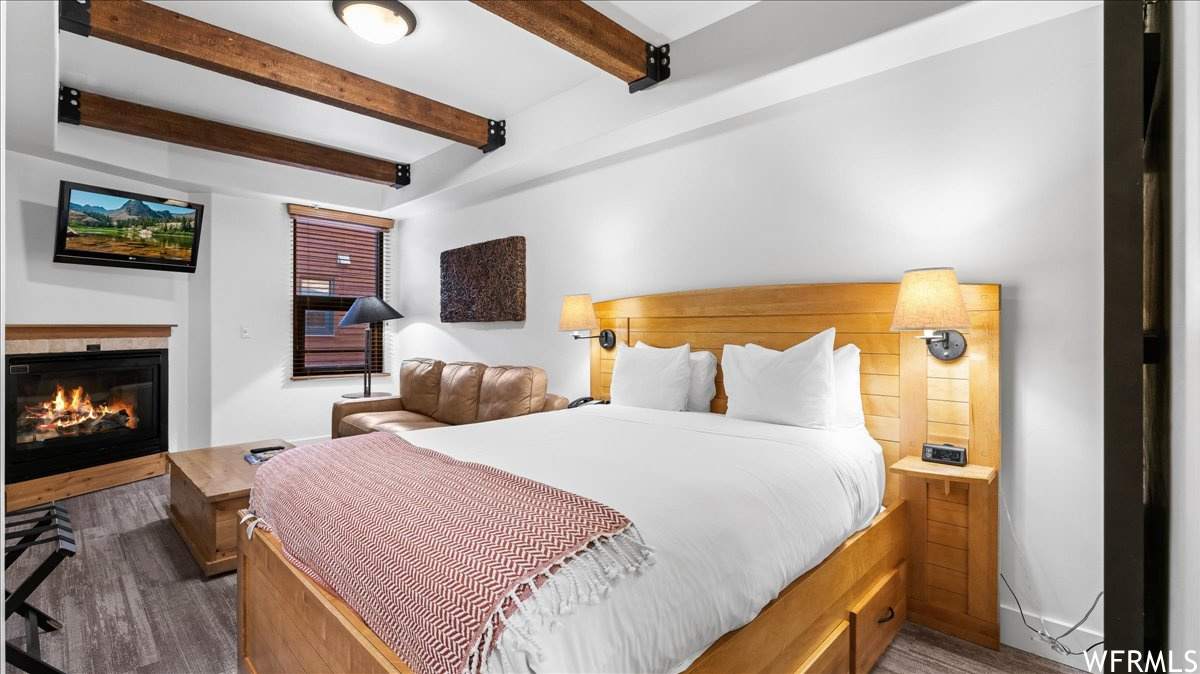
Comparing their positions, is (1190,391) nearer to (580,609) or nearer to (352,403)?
(580,609)

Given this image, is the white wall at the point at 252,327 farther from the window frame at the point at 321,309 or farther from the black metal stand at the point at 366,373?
the black metal stand at the point at 366,373

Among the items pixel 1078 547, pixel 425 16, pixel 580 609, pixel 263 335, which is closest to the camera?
pixel 580 609

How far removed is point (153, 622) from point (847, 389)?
3.08m

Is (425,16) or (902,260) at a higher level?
(425,16)

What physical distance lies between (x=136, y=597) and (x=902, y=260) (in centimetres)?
376

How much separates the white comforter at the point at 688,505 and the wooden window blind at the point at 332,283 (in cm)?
366

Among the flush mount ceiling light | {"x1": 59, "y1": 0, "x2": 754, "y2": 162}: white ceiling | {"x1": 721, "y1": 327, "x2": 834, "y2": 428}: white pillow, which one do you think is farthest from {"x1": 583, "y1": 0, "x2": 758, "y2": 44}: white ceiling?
{"x1": 721, "y1": 327, "x2": 834, "y2": 428}: white pillow

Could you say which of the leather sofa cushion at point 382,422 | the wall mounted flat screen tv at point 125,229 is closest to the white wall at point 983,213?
the leather sofa cushion at point 382,422

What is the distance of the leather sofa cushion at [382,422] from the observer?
4.05 m

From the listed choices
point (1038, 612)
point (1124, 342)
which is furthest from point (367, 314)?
point (1124, 342)

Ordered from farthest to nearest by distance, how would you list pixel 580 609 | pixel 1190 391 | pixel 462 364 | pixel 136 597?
1. pixel 462 364
2. pixel 136 597
3. pixel 580 609
4. pixel 1190 391

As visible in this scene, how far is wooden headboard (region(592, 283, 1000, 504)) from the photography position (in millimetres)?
2293

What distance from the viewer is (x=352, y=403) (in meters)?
4.60

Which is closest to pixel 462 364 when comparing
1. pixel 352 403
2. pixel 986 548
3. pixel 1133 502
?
pixel 352 403
